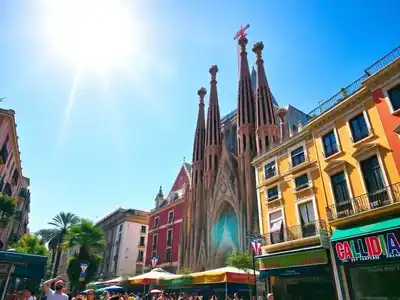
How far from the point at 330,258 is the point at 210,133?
91.7ft

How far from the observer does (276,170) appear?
2189 centimetres

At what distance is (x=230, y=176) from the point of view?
112 feet

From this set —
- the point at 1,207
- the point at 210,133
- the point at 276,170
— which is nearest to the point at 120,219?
the point at 210,133

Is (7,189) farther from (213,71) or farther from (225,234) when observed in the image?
(213,71)

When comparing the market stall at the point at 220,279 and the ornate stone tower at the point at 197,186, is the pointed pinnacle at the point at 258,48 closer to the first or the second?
the ornate stone tower at the point at 197,186

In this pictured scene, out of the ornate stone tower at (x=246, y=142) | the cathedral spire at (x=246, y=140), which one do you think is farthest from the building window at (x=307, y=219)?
the cathedral spire at (x=246, y=140)

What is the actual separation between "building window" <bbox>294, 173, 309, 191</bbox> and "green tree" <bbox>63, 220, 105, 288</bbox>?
74.7 ft

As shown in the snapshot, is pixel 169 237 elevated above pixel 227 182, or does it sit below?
below

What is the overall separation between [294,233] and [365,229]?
532cm

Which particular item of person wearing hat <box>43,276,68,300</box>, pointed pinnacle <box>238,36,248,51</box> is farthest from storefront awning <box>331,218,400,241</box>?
pointed pinnacle <box>238,36,248,51</box>

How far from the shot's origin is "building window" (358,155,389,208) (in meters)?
13.9

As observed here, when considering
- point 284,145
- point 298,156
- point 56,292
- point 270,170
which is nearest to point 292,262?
point 298,156

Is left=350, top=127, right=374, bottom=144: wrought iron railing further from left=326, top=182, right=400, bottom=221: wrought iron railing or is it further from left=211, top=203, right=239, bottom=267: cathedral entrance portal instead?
left=211, top=203, right=239, bottom=267: cathedral entrance portal

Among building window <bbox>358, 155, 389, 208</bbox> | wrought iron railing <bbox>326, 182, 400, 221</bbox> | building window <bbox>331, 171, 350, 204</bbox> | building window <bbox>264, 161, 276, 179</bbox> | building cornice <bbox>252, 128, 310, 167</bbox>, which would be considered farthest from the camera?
building window <bbox>264, 161, 276, 179</bbox>
